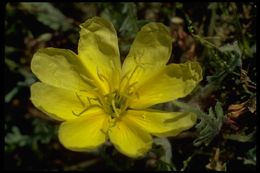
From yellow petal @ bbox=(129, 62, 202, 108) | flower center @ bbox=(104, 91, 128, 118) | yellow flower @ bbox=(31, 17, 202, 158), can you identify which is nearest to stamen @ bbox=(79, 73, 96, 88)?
yellow flower @ bbox=(31, 17, 202, 158)

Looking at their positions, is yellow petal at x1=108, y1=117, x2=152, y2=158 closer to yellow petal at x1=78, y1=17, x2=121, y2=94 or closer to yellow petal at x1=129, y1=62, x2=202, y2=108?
yellow petal at x1=129, y1=62, x2=202, y2=108

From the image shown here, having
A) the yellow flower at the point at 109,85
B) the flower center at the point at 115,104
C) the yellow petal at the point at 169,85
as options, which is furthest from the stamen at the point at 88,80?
the yellow petal at the point at 169,85

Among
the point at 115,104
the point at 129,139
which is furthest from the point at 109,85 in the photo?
the point at 129,139

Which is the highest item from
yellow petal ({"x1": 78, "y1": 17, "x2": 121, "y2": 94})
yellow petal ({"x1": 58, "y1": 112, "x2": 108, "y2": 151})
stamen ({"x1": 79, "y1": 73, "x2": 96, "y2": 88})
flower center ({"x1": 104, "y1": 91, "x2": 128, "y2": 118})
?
yellow petal ({"x1": 78, "y1": 17, "x2": 121, "y2": 94})

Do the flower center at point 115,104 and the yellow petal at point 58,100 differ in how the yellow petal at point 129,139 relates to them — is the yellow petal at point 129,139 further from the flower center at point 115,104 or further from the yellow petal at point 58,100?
the yellow petal at point 58,100

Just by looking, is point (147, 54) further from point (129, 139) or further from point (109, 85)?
point (129, 139)

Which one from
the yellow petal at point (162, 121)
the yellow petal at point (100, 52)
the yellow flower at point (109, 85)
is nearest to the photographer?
the yellow petal at point (162, 121)
